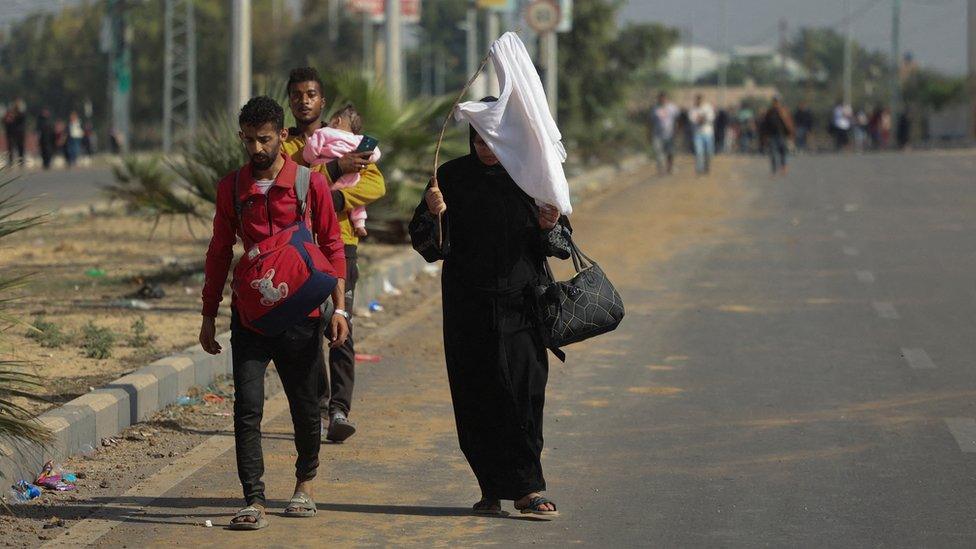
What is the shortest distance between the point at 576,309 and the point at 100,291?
9408mm

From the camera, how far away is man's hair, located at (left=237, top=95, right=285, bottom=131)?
266 inches

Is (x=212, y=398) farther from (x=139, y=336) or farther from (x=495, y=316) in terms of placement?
(x=495, y=316)

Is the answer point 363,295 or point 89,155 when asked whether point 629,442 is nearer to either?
point 363,295

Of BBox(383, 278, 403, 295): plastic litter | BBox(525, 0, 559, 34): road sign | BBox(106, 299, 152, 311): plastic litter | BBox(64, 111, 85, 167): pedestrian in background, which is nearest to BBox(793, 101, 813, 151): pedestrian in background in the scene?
BBox(64, 111, 85, 167): pedestrian in background

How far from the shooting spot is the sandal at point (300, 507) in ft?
23.1

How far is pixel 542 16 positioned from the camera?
Result: 32000mm

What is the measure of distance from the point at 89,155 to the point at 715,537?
58.8 m

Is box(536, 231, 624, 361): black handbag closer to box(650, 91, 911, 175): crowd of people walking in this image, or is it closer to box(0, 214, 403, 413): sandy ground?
box(0, 214, 403, 413): sandy ground

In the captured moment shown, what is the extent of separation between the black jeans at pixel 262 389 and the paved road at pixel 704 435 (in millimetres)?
249

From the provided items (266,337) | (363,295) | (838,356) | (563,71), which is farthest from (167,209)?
(563,71)

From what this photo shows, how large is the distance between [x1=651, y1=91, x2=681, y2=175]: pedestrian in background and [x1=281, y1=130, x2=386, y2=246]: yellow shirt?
3092 centimetres

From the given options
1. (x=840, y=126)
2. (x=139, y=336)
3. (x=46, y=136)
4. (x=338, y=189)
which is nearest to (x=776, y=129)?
(x=46, y=136)

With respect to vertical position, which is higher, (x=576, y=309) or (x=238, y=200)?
(x=238, y=200)

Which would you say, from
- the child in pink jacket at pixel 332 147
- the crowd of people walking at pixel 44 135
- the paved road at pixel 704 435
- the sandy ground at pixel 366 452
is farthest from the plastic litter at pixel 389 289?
the crowd of people walking at pixel 44 135
